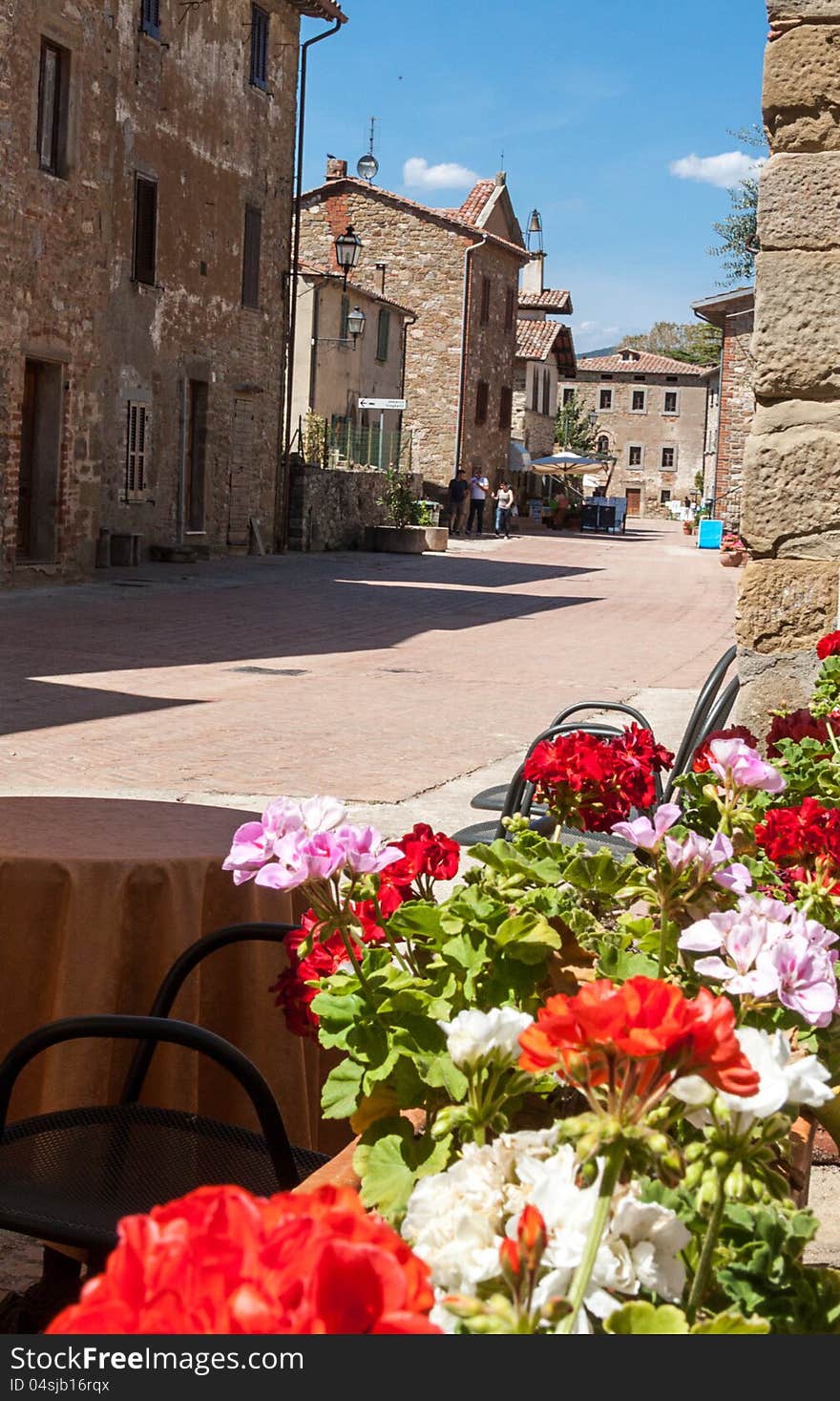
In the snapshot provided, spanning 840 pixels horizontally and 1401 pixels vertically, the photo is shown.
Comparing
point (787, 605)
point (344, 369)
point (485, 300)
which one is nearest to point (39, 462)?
point (787, 605)

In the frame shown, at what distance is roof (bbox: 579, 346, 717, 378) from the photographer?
77688mm

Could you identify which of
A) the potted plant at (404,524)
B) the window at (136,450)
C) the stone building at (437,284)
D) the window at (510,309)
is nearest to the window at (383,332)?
the stone building at (437,284)

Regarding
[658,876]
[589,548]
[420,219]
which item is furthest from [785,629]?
[420,219]

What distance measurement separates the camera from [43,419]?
59.9 ft

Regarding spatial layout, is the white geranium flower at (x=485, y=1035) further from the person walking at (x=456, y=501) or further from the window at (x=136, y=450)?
the person walking at (x=456, y=501)

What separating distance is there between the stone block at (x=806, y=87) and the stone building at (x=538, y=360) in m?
50.5

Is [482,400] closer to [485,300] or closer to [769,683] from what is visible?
[485,300]

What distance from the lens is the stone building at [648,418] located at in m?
78.3

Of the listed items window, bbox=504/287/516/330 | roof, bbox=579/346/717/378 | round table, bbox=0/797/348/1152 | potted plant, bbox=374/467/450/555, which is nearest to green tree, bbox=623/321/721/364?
roof, bbox=579/346/717/378

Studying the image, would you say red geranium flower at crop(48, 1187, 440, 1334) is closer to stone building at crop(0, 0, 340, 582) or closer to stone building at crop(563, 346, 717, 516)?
stone building at crop(0, 0, 340, 582)

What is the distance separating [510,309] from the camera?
46.6m

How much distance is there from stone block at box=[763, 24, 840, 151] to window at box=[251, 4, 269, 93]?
22780mm

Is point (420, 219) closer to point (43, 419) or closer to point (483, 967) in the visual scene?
point (43, 419)

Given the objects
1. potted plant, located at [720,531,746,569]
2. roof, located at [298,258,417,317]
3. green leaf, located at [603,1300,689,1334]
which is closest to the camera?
green leaf, located at [603,1300,689,1334]
